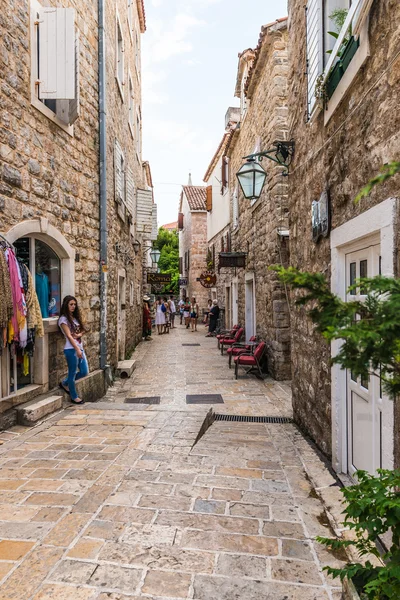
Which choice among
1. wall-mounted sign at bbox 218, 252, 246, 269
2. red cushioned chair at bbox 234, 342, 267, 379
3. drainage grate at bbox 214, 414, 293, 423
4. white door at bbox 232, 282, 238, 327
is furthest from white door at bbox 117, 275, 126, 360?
drainage grate at bbox 214, 414, 293, 423

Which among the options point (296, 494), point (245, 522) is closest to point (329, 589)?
point (245, 522)

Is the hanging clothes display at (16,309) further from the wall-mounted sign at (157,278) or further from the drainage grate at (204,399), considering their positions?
the wall-mounted sign at (157,278)

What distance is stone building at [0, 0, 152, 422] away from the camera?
15.7 feet

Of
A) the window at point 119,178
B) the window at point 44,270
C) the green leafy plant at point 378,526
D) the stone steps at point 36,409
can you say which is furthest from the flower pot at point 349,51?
the window at point 119,178

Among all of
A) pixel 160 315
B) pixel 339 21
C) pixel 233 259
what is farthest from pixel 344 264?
pixel 160 315

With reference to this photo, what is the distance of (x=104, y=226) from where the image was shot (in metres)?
7.46

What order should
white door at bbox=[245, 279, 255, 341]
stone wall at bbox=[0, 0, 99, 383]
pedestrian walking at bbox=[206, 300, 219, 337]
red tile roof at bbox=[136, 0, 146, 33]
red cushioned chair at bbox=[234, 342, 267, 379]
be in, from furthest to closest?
pedestrian walking at bbox=[206, 300, 219, 337] < red tile roof at bbox=[136, 0, 146, 33] < white door at bbox=[245, 279, 255, 341] < red cushioned chair at bbox=[234, 342, 267, 379] < stone wall at bbox=[0, 0, 99, 383]

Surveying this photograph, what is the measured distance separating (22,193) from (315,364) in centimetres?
366

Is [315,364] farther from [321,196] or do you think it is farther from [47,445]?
[47,445]

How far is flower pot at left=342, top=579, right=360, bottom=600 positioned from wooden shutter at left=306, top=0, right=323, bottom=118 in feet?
12.4

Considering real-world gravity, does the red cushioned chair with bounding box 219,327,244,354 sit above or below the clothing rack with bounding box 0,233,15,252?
below

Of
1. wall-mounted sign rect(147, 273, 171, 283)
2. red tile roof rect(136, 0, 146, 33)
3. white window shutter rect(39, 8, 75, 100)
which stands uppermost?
red tile roof rect(136, 0, 146, 33)

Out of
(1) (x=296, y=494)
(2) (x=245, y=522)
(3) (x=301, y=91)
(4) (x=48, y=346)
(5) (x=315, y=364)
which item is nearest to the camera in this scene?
(2) (x=245, y=522)

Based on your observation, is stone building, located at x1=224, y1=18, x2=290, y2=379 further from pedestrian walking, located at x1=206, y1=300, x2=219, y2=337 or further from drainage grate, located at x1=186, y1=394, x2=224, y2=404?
pedestrian walking, located at x1=206, y1=300, x2=219, y2=337
